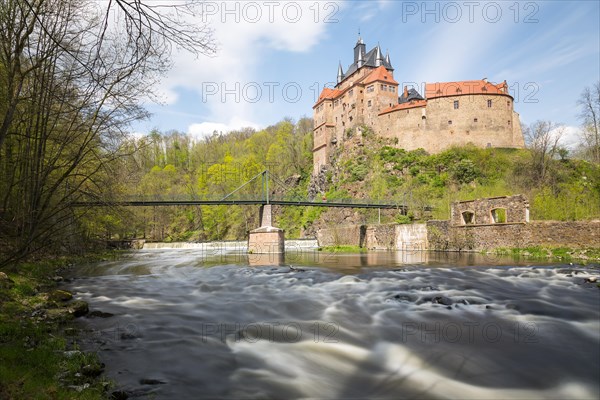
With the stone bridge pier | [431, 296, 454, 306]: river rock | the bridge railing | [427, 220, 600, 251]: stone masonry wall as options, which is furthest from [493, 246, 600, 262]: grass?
the bridge railing

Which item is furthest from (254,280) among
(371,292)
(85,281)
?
(85,281)

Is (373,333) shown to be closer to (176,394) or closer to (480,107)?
(176,394)

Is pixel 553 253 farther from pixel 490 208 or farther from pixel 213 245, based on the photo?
pixel 213 245

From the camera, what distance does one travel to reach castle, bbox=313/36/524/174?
181 ft

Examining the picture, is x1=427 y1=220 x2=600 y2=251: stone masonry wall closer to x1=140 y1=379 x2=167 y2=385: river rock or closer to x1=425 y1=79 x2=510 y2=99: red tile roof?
x1=140 y1=379 x2=167 y2=385: river rock

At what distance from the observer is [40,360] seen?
4.30 meters

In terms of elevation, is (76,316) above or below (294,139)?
below

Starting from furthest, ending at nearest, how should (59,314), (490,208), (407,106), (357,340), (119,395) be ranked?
(407,106) < (490,208) < (59,314) < (357,340) < (119,395)

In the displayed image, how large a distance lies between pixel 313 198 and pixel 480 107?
100.0 feet

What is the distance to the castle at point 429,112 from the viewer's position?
55.3 meters

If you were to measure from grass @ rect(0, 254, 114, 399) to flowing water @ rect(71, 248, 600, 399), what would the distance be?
0.32 meters

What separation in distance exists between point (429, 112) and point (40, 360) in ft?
199

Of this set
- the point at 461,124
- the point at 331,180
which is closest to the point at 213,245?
the point at 331,180

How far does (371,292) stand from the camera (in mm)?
9422
